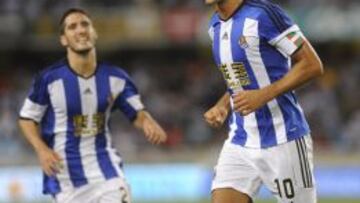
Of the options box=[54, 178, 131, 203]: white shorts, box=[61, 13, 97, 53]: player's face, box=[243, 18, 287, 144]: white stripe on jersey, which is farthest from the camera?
box=[61, 13, 97, 53]: player's face

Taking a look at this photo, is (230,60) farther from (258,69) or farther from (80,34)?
(80,34)

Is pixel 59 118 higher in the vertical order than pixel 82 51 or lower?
lower

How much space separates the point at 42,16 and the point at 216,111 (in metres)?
17.9

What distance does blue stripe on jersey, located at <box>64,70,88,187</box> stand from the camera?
8.92 meters

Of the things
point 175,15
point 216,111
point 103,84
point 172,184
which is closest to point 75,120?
point 103,84

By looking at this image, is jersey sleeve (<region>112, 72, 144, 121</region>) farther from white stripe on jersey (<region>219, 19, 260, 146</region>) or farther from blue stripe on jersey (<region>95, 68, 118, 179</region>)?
white stripe on jersey (<region>219, 19, 260, 146</region>)

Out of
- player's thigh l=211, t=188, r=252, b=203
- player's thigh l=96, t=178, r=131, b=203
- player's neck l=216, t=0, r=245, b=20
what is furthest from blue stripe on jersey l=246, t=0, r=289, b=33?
player's thigh l=96, t=178, r=131, b=203

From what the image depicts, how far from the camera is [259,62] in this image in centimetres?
751

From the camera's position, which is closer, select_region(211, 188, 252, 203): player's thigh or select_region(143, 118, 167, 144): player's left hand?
select_region(211, 188, 252, 203): player's thigh

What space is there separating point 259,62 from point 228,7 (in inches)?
17.1

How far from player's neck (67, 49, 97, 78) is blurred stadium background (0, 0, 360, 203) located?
8876 millimetres

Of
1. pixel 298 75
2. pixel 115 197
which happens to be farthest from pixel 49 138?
pixel 298 75

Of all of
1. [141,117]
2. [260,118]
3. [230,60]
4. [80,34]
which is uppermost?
[80,34]

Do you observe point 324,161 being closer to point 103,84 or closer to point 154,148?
point 154,148
